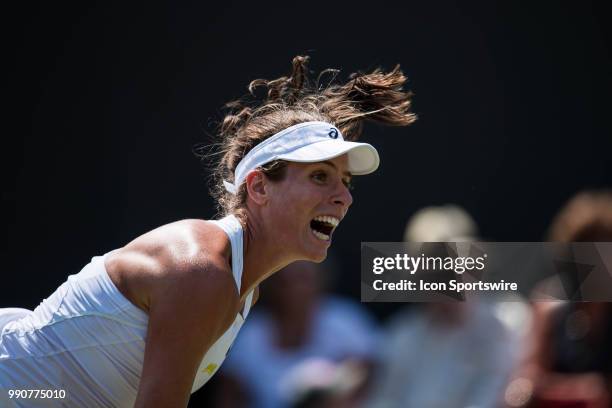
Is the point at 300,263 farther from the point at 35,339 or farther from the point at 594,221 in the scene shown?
the point at 35,339

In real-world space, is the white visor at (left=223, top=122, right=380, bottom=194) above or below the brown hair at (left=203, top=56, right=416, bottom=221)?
below

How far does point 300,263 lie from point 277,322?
215 millimetres

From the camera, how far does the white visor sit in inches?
94.7

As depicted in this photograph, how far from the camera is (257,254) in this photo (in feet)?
7.85

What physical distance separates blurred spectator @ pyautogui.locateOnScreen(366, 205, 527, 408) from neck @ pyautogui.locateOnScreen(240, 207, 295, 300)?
83 centimetres

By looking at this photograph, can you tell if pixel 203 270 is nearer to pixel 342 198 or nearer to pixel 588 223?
pixel 342 198

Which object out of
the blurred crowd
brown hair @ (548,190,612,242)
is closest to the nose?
the blurred crowd

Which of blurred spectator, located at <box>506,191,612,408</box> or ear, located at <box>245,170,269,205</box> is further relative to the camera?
blurred spectator, located at <box>506,191,612,408</box>

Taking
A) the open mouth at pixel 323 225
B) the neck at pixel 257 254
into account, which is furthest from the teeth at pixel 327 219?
the neck at pixel 257 254

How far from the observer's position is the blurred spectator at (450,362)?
309 centimetres

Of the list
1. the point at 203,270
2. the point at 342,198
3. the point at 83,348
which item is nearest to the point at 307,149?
the point at 342,198

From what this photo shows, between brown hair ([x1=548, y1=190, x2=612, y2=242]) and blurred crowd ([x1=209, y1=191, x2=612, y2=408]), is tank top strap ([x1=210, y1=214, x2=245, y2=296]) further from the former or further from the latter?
brown hair ([x1=548, y1=190, x2=612, y2=242])

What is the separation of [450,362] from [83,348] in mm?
1283

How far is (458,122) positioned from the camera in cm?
393
